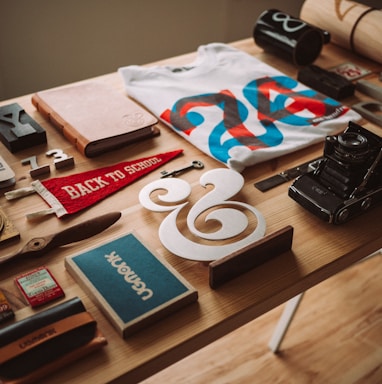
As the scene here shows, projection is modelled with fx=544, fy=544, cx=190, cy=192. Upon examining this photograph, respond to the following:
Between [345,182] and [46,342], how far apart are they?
55 centimetres

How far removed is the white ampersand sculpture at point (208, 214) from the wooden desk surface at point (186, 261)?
→ 16 mm

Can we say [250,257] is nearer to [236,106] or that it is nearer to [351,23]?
[236,106]

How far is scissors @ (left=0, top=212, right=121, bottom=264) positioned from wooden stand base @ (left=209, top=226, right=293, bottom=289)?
215 millimetres

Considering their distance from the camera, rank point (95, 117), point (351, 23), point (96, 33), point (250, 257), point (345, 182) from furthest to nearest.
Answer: point (96, 33) → point (351, 23) → point (95, 117) → point (345, 182) → point (250, 257)

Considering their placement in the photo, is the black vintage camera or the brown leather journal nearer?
the black vintage camera

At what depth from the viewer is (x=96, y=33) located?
1.96m

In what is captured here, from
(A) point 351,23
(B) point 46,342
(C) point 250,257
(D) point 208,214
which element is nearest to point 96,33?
(A) point 351,23

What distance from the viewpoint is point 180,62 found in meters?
1.48

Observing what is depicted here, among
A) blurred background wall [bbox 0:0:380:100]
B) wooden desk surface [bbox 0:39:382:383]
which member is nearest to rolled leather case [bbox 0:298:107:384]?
wooden desk surface [bbox 0:39:382:383]

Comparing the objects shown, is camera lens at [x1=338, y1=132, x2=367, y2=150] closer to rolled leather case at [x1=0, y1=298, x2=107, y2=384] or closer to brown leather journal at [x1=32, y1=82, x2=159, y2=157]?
brown leather journal at [x1=32, y1=82, x2=159, y2=157]

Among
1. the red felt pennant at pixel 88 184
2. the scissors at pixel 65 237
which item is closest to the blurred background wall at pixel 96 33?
the red felt pennant at pixel 88 184

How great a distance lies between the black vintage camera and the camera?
0.93m

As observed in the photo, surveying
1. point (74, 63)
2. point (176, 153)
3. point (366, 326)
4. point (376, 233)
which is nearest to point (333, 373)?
point (366, 326)

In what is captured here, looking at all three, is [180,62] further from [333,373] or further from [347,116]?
[333,373]
